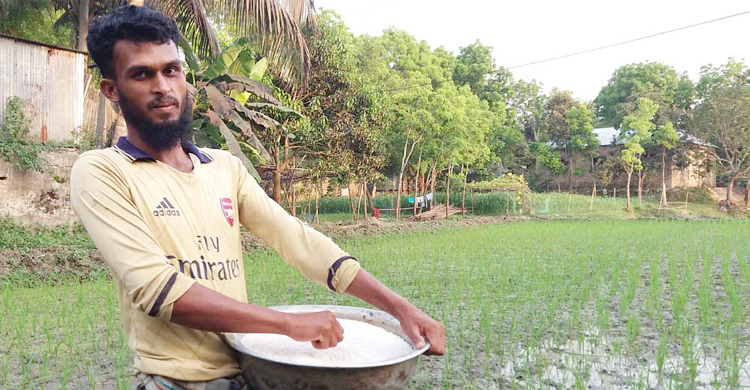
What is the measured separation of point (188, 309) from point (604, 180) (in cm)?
2458

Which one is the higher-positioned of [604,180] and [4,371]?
[604,180]

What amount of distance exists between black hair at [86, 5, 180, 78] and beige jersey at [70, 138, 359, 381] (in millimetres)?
205

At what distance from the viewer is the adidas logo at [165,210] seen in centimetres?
115

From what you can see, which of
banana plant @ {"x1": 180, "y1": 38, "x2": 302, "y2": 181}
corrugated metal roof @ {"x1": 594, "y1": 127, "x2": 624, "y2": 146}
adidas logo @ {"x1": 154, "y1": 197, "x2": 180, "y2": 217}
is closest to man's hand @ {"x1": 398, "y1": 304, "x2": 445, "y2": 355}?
adidas logo @ {"x1": 154, "y1": 197, "x2": 180, "y2": 217}

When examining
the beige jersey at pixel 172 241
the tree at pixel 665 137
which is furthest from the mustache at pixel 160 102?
the tree at pixel 665 137

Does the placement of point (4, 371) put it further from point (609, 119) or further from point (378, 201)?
point (609, 119)

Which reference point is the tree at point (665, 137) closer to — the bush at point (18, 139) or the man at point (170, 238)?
the bush at point (18, 139)

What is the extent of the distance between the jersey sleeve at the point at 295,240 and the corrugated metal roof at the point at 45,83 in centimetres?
818

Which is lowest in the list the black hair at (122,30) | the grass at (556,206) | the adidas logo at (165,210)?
the grass at (556,206)

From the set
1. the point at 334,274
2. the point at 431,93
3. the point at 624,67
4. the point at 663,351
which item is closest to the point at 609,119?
the point at 624,67

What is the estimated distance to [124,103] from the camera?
47.6 inches

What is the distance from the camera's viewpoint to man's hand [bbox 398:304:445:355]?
123 cm

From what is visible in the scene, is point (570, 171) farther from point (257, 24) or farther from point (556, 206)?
point (257, 24)

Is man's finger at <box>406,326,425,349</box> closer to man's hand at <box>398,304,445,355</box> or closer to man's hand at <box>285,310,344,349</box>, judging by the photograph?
man's hand at <box>398,304,445,355</box>
